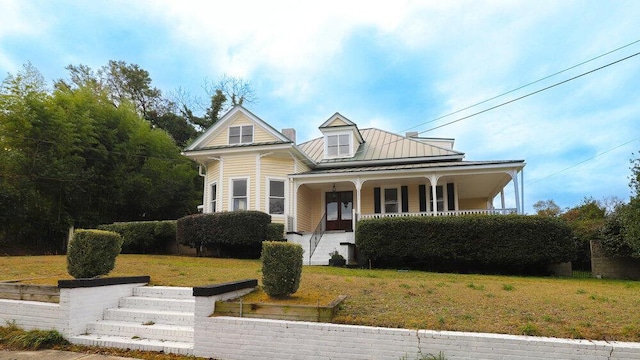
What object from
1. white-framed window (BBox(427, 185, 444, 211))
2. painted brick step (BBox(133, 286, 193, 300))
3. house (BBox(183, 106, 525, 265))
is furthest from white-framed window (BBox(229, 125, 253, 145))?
painted brick step (BBox(133, 286, 193, 300))

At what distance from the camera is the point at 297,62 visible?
15.9 metres

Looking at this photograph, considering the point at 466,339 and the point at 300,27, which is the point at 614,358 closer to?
the point at 466,339

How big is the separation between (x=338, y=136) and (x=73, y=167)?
44.4 feet

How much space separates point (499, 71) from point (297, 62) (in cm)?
716

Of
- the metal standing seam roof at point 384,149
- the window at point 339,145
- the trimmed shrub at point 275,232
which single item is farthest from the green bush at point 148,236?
the window at point 339,145

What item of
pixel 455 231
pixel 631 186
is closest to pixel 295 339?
pixel 455 231

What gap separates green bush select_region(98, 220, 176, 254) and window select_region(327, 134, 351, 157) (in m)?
8.54

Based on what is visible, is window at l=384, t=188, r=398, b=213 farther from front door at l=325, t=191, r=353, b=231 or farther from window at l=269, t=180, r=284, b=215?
window at l=269, t=180, r=284, b=215

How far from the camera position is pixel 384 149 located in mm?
22266

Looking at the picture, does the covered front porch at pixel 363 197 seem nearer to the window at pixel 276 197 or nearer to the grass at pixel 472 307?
the window at pixel 276 197

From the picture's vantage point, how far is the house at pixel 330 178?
57.8ft

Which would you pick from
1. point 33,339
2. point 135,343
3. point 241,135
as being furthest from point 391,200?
point 33,339

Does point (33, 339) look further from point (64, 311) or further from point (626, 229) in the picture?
point (626, 229)

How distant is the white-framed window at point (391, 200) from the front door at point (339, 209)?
1.72 metres
